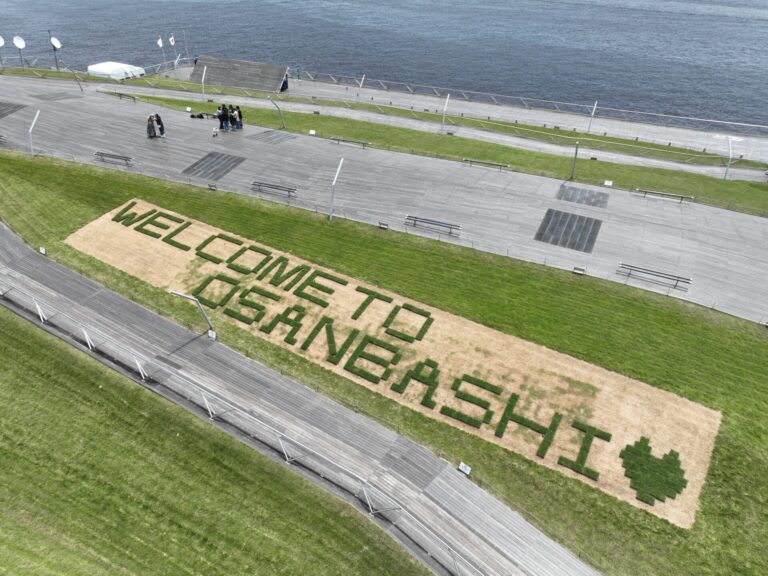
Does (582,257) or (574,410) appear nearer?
(574,410)

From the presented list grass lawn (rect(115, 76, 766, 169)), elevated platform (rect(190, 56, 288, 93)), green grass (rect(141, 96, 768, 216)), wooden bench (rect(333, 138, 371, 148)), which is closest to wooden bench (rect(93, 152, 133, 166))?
green grass (rect(141, 96, 768, 216))

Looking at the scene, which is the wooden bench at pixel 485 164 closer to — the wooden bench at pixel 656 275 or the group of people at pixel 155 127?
the wooden bench at pixel 656 275

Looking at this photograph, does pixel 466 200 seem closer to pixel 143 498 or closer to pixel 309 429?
pixel 309 429

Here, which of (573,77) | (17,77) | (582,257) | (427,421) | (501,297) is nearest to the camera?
(427,421)

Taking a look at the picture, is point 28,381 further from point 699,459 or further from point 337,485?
point 699,459

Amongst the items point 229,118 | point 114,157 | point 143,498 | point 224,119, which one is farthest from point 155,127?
point 143,498

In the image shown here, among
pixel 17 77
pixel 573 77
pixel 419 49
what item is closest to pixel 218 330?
pixel 17 77
